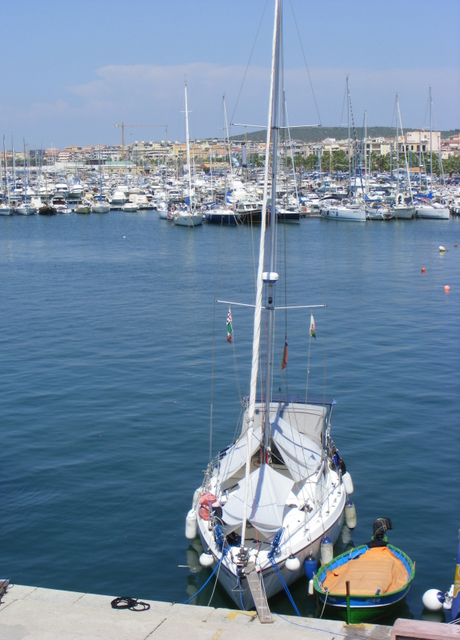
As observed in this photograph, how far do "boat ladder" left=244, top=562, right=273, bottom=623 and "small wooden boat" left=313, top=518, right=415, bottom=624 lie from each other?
3.96 feet

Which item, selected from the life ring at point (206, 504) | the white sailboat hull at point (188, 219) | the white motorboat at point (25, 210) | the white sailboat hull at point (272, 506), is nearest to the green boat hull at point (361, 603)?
the white sailboat hull at point (272, 506)

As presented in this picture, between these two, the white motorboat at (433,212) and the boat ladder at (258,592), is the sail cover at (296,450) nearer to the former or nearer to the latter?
the boat ladder at (258,592)

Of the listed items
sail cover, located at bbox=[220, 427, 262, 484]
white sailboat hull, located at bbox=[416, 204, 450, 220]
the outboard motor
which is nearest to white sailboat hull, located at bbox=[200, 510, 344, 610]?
the outboard motor

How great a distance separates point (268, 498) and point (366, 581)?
258 cm

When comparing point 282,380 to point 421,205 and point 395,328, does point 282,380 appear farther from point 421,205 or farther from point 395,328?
point 421,205

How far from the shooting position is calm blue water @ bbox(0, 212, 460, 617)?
16.7 m

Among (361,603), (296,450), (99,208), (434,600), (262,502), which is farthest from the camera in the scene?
(99,208)

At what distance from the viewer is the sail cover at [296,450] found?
1689 centimetres

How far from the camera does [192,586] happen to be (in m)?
15.1

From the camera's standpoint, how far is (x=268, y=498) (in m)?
15.2

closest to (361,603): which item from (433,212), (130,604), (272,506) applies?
(272,506)

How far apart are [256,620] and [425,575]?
466 centimetres

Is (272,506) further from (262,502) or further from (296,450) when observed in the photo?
(296,450)

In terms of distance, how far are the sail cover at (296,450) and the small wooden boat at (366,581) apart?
7.76 feet
